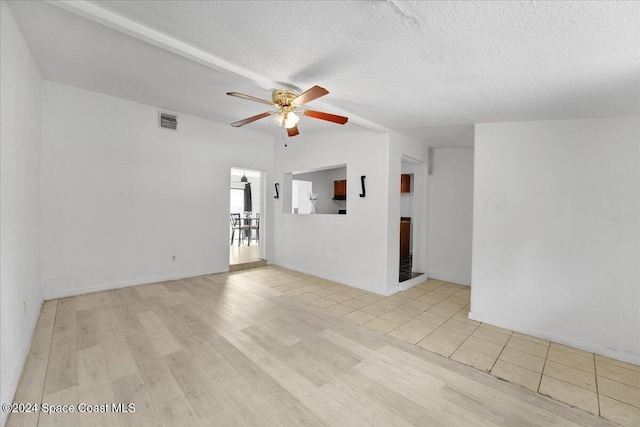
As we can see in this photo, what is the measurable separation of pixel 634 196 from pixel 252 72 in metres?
3.55

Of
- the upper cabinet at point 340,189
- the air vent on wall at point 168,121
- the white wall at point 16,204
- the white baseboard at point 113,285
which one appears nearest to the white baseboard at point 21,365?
the white wall at point 16,204

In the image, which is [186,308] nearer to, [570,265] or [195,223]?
[195,223]

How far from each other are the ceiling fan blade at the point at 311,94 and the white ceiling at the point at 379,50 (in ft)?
0.71

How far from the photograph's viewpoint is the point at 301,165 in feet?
16.7

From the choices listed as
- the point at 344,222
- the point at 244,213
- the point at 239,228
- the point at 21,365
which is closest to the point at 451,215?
the point at 344,222

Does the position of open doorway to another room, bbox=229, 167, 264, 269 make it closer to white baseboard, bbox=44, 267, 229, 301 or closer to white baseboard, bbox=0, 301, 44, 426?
white baseboard, bbox=44, 267, 229, 301

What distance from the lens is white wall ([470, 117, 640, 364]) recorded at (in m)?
2.38

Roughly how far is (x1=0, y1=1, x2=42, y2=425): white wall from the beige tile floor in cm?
258

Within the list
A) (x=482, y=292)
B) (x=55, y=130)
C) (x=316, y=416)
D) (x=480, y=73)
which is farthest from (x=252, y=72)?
(x=482, y=292)

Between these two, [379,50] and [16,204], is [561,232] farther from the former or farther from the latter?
[16,204]

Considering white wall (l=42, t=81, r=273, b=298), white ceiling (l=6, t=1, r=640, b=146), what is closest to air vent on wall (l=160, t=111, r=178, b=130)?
white wall (l=42, t=81, r=273, b=298)

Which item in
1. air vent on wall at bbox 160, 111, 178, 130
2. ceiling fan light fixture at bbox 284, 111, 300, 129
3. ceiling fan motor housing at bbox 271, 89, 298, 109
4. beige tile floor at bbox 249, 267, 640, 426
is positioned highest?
air vent on wall at bbox 160, 111, 178, 130

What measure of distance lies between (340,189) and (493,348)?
220 inches

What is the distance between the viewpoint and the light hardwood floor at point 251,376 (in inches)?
62.7
